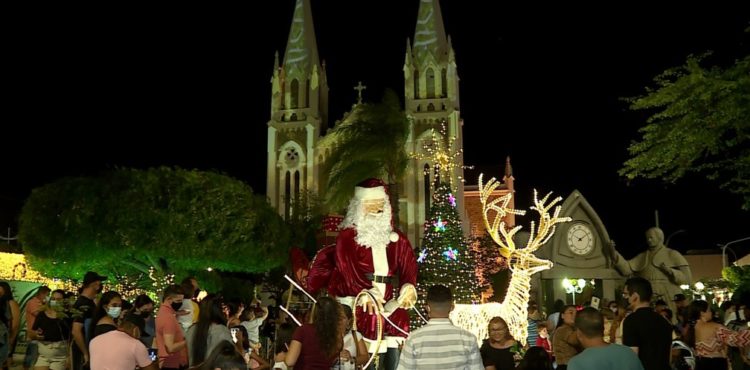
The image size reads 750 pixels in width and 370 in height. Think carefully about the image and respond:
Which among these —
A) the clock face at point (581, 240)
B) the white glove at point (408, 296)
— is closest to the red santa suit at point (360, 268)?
the white glove at point (408, 296)

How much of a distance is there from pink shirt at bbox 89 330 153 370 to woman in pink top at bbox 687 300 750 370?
18.5 ft

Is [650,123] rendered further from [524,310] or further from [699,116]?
[524,310]

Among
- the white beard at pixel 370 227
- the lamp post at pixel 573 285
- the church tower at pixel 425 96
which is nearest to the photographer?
the white beard at pixel 370 227

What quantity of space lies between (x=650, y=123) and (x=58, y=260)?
22877 millimetres

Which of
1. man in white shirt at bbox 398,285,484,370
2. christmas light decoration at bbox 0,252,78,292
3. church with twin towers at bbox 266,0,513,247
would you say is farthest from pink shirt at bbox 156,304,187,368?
church with twin towers at bbox 266,0,513,247

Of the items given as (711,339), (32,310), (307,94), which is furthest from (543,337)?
(307,94)

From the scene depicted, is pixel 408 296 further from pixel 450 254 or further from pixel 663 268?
pixel 663 268

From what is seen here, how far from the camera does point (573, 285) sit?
905 inches

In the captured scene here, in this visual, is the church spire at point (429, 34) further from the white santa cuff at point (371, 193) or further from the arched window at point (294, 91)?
the white santa cuff at point (371, 193)

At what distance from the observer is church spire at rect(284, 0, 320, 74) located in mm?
49875

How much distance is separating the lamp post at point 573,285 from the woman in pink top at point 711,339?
14.6 m

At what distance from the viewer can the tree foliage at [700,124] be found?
35.6ft

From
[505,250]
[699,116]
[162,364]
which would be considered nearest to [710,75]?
[699,116]

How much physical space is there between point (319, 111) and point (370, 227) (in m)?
43.1
